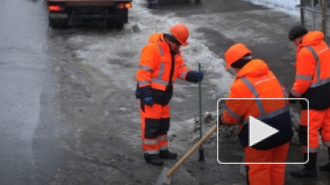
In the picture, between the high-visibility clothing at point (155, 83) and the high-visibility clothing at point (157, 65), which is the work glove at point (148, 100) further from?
the high-visibility clothing at point (157, 65)

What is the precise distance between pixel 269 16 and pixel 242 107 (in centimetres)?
1239

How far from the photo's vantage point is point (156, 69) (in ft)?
21.6

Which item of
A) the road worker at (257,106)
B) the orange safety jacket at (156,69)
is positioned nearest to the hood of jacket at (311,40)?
the road worker at (257,106)

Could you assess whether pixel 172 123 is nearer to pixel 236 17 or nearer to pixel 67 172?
pixel 67 172

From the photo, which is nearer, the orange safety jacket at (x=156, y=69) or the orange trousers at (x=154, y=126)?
the orange safety jacket at (x=156, y=69)

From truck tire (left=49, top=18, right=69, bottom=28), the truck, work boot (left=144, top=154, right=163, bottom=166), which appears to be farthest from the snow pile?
work boot (left=144, top=154, right=163, bottom=166)

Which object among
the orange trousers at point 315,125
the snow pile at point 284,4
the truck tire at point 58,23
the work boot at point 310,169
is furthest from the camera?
the snow pile at point 284,4

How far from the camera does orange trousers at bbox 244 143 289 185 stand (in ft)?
17.7

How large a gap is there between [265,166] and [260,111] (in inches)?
21.9

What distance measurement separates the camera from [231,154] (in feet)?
23.3

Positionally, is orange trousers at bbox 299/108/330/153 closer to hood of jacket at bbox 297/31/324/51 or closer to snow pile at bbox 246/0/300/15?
hood of jacket at bbox 297/31/324/51

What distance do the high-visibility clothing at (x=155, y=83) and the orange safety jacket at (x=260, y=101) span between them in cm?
141
